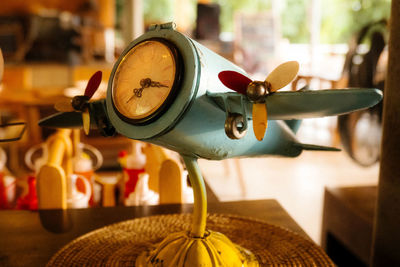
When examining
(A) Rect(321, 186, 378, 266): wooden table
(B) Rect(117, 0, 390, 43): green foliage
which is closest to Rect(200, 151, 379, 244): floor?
(A) Rect(321, 186, 378, 266): wooden table

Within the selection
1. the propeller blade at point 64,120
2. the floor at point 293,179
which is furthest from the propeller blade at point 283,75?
the floor at point 293,179

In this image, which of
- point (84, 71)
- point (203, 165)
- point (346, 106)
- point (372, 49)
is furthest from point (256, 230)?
point (84, 71)

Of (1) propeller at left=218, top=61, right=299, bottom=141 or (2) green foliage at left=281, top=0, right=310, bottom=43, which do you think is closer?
(1) propeller at left=218, top=61, right=299, bottom=141

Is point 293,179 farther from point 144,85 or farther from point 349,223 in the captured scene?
point 144,85

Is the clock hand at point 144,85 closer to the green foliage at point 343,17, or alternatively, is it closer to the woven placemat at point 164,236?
the woven placemat at point 164,236

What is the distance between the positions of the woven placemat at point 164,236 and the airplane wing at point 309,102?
1.09ft

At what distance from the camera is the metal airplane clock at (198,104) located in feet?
1.96

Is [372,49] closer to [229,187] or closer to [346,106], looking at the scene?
[229,187]

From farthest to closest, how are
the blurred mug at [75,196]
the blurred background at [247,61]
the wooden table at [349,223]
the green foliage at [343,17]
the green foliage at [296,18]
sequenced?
the green foliage at [296,18] < the green foliage at [343,17] < the blurred background at [247,61] < the wooden table at [349,223] < the blurred mug at [75,196]

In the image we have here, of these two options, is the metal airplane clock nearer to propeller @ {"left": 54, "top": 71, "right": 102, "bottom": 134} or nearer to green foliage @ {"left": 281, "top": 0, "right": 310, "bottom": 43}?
propeller @ {"left": 54, "top": 71, "right": 102, "bottom": 134}

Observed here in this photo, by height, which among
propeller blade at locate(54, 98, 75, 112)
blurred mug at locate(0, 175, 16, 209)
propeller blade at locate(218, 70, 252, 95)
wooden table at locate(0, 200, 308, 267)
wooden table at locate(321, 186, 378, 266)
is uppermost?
propeller blade at locate(218, 70, 252, 95)

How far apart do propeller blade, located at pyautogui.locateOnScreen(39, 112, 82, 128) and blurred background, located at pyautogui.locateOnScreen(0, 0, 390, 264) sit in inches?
17.7

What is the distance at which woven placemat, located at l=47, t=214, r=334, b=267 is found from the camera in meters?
0.81

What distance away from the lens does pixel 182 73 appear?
0.62m
